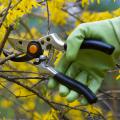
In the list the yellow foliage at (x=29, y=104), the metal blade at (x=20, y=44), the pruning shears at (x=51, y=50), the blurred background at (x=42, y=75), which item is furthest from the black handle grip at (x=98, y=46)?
the yellow foliage at (x=29, y=104)

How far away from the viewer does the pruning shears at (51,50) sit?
199 centimetres

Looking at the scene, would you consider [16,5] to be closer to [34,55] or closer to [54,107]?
[34,55]

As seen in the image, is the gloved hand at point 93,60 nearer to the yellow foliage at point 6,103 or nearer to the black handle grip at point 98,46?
the black handle grip at point 98,46

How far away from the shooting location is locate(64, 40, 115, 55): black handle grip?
1938 mm

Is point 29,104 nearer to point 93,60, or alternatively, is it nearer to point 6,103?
point 6,103

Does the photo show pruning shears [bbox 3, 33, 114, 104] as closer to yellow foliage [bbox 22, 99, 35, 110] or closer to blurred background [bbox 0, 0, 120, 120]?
blurred background [bbox 0, 0, 120, 120]

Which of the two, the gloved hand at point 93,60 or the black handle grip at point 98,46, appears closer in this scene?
the black handle grip at point 98,46

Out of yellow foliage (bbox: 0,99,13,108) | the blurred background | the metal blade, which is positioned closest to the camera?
the metal blade

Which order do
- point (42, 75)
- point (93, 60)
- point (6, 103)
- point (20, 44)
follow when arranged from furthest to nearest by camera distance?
point (6, 103), point (42, 75), point (20, 44), point (93, 60)

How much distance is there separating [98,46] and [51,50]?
280mm

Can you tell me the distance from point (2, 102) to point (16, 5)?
298 centimetres

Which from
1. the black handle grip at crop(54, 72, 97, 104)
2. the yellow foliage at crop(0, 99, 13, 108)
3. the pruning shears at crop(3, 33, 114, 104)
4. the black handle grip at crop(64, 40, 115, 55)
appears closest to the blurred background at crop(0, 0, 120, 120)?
the yellow foliage at crop(0, 99, 13, 108)

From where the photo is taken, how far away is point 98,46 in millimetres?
1977

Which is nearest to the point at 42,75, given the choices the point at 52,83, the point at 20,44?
the point at 20,44
